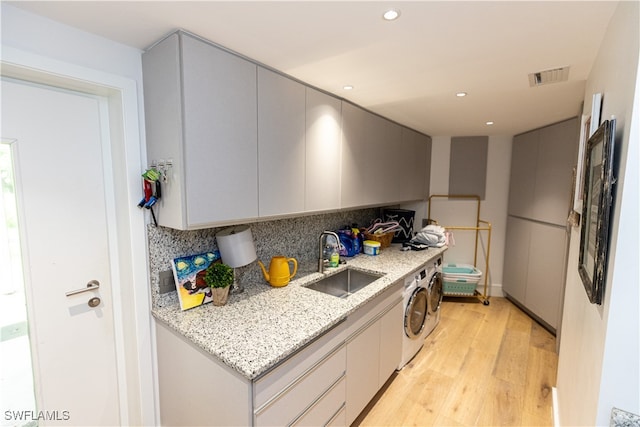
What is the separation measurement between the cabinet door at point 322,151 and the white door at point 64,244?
1.13 metres

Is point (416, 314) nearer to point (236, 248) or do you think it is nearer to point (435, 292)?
point (435, 292)

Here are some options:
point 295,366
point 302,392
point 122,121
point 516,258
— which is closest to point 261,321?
point 295,366

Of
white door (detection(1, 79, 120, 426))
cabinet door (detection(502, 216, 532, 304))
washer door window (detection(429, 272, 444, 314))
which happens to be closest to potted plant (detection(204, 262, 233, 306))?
white door (detection(1, 79, 120, 426))

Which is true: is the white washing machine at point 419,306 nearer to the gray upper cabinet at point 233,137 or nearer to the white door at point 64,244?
the gray upper cabinet at point 233,137

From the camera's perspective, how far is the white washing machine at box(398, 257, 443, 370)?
2.33 m

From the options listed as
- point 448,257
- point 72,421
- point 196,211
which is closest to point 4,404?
point 72,421

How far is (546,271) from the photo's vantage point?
306 centimetres

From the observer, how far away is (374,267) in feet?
7.68

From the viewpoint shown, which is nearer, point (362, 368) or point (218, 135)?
point (218, 135)

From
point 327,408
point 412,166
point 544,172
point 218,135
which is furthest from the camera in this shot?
point 412,166

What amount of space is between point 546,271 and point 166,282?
11.8ft

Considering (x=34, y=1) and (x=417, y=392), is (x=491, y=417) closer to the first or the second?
(x=417, y=392)

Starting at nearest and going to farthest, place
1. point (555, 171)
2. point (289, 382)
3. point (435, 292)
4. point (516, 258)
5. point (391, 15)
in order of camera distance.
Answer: point (391, 15), point (289, 382), point (435, 292), point (555, 171), point (516, 258)

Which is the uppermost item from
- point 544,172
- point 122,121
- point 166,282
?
point 122,121
